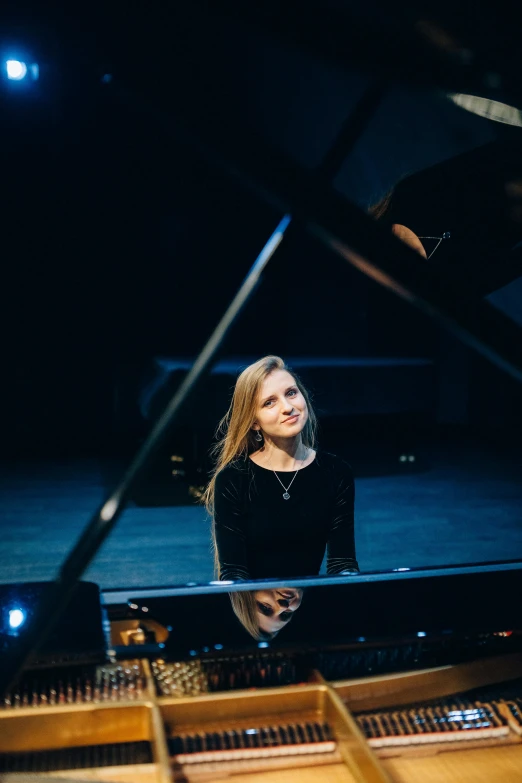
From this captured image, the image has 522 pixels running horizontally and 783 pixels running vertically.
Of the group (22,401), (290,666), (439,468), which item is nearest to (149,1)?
(290,666)

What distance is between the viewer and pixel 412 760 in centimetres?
132

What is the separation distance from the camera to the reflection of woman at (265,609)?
55.2 inches

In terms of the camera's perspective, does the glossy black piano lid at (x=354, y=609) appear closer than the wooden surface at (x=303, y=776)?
No

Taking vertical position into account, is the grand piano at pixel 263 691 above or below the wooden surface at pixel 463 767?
above

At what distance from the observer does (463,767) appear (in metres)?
1.31

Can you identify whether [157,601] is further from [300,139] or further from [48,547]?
[300,139]

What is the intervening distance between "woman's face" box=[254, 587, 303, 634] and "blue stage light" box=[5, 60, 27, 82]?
15.0ft

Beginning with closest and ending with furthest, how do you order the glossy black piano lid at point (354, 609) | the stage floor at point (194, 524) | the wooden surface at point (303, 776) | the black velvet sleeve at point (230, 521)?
the wooden surface at point (303, 776), the glossy black piano lid at point (354, 609), the black velvet sleeve at point (230, 521), the stage floor at point (194, 524)

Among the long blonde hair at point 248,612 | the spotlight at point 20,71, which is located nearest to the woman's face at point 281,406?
the long blonde hair at point 248,612

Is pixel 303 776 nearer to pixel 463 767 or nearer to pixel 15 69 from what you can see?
pixel 463 767

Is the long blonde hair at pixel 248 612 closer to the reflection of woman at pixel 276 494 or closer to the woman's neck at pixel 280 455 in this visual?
the reflection of woman at pixel 276 494

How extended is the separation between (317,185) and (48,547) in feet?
11.2

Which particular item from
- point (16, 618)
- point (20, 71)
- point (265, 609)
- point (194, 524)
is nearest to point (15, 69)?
point (20, 71)

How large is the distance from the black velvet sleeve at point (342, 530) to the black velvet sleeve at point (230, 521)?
26cm
